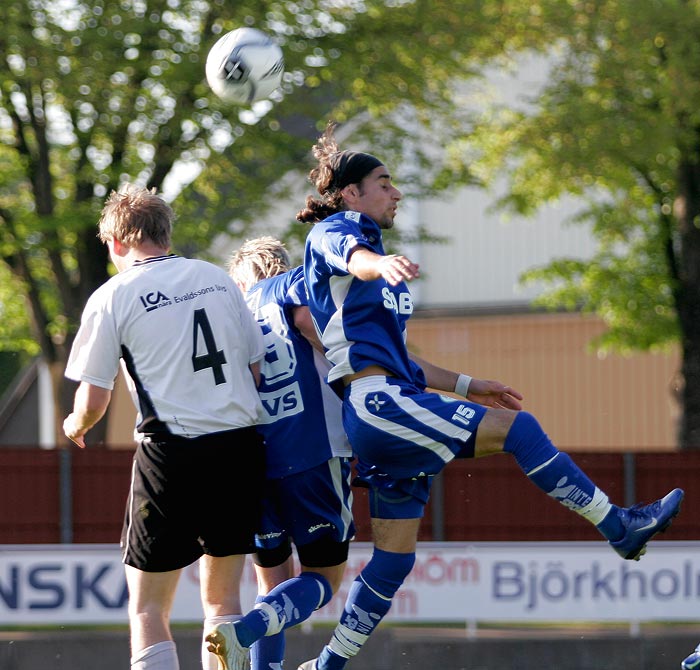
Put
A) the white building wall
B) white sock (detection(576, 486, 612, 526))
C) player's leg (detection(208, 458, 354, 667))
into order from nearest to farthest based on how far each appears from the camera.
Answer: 1. white sock (detection(576, 486, 612, 526))
2. player's leg (detection(208, 458, 354, 667))
3. the white building wall

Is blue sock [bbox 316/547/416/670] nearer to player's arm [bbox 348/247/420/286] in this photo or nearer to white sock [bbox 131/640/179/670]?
white sock [bbox 131/640/179/670]

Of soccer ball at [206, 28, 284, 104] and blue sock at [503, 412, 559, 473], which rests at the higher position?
soccer ball at [206, 28, 284, 104]

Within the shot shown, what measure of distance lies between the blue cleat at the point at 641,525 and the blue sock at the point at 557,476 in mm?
41

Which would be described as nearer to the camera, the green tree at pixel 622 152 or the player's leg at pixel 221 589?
the player's leg at pixel 221 589

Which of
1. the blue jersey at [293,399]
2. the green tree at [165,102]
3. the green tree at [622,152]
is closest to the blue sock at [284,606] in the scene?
the blue jersey at [293,399]

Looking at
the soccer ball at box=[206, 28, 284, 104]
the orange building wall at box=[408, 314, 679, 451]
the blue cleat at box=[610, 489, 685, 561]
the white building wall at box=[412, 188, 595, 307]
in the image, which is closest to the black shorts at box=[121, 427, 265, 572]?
the blue cleat at box=[610, 489, 685, 561]

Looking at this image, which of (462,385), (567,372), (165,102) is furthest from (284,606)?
(567,372)

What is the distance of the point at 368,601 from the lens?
5133mm

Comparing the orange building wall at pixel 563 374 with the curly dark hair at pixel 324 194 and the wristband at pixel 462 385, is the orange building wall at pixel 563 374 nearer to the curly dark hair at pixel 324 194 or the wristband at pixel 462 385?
the wristband at pixel 462 385

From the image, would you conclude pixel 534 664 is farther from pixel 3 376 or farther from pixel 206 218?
pixel 3 376

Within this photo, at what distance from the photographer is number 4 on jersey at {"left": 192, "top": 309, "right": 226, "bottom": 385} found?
4.73 m

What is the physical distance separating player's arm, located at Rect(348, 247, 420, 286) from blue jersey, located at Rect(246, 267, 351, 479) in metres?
0.71

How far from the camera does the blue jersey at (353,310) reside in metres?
4.88

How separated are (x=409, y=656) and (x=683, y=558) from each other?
222cm
